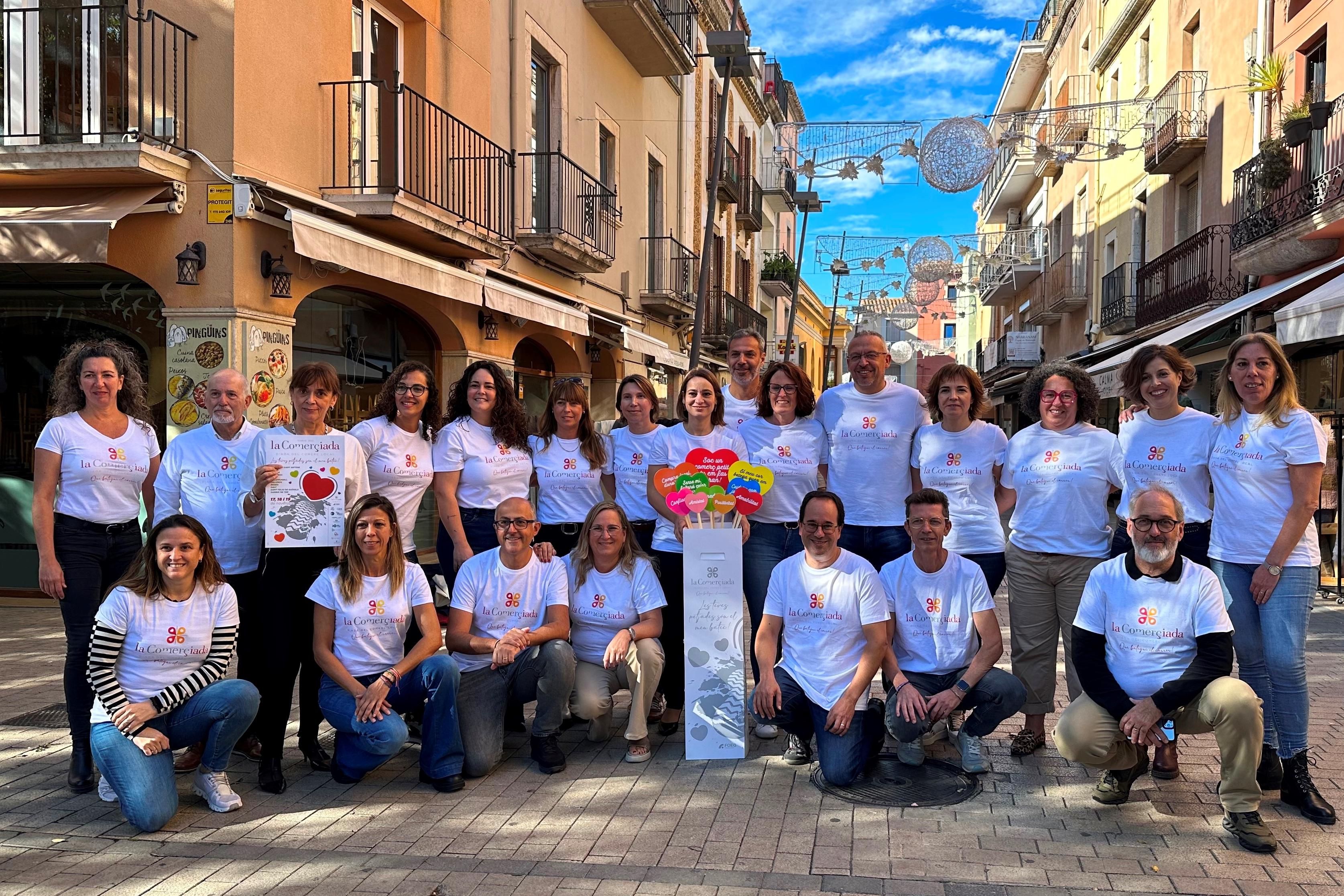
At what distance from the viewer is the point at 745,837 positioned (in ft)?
13.2

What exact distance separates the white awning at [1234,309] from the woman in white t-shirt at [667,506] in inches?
252

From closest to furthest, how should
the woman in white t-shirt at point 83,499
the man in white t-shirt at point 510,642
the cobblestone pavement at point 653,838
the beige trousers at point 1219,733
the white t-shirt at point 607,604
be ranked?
the cobblestone pavement at point 653,838 < the beige trousers at point 1219,733 < the woman in white t-shirt at point 83,499 < the man in white t-shirt at point 510,642 < the white t-shirt at point 607,604

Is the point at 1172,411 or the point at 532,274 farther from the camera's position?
the point at 532,274

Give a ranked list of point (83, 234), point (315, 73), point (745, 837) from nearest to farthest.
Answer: point (745, 837) → point (83, 234) → point (315, 73)

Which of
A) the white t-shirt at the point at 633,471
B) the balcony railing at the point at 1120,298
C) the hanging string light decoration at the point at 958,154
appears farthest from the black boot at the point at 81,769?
the balcony railing at the point at 1120,298

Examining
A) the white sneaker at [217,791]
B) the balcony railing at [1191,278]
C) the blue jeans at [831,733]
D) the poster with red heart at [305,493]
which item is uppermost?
the balcony railing at [1191,278]

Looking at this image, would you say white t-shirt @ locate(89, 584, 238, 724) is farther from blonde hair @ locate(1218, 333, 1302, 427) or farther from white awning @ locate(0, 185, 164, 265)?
blonde hair @ locate(1218, 333, 1302, 427)

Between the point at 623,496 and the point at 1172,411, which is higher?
the point at 1172,411

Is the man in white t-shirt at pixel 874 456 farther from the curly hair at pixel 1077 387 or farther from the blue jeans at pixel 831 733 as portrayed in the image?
the blue jeans at pixel 831 733

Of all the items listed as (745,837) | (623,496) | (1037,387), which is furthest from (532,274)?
(745,837)

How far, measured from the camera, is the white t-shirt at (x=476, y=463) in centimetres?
548

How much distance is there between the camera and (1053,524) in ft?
16.2

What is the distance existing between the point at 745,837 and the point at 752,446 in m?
2.20

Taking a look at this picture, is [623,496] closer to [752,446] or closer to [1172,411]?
[752,446]
